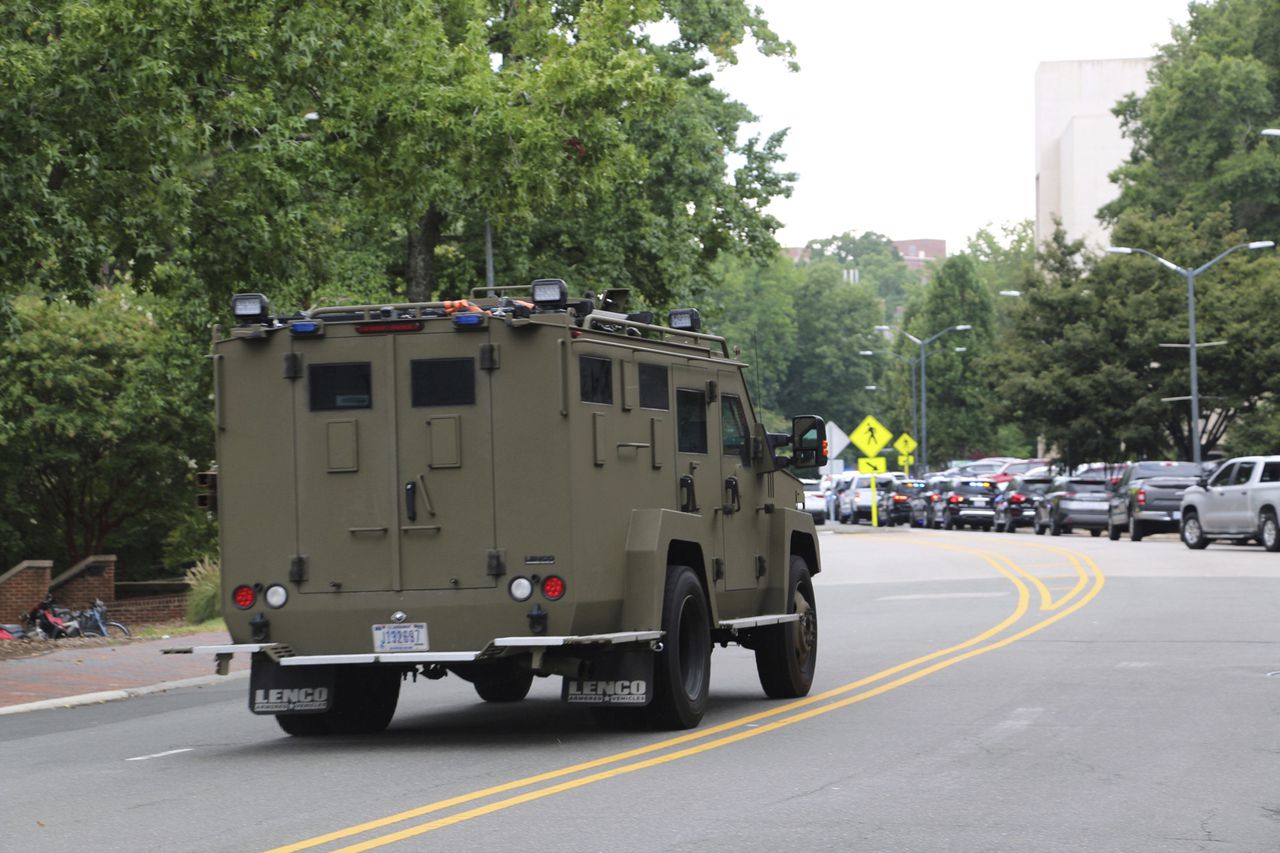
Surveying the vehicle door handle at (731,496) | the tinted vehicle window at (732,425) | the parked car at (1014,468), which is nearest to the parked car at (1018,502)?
the parked car at (1014,468)

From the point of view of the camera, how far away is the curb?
1648 cm

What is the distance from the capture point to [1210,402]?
2376 inches

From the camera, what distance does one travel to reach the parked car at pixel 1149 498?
43.9 metres

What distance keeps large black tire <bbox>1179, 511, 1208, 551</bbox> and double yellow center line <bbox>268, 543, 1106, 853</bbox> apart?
1653cm

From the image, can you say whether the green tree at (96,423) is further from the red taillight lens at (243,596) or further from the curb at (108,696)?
the red taillight lens at (243,596)

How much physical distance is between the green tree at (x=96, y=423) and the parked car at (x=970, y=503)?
25865mm

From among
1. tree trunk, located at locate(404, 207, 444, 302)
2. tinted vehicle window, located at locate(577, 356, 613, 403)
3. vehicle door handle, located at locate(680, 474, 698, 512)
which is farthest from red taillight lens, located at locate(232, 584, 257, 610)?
tree trunk, located at locate(404, 207, 444, 302)

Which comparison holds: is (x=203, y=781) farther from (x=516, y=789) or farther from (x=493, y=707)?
(x=493, y=707)

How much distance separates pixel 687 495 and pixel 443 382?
2007 mm

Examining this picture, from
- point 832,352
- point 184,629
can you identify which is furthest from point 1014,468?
point 832,352

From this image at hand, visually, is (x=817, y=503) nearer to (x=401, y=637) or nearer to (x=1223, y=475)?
(x=1223, y=475)

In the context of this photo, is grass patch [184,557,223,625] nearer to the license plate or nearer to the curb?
the curb

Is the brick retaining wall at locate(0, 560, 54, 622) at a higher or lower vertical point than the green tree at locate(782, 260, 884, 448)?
lower

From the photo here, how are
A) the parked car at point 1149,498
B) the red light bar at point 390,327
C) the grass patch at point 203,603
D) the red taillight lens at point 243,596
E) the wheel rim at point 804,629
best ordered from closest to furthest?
the red light bar at point 390,327 → the red taillight lens at point 243,596 → the wheel rim at point 804,629 → the grass patch at point 203,603 → the parked car at point 1149,498
